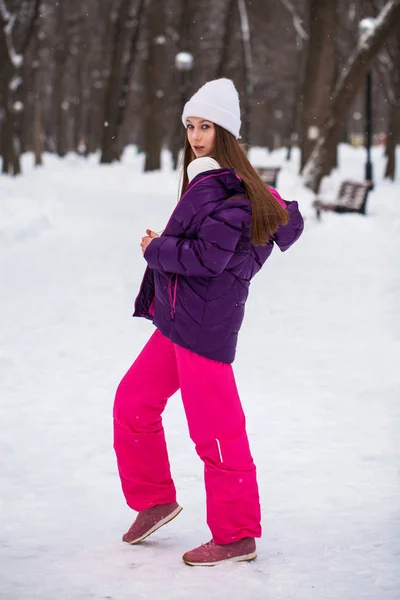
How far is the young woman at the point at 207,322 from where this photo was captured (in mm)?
3242

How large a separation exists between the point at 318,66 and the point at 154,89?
13.3 metres

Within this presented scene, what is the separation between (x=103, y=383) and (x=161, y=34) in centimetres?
2915

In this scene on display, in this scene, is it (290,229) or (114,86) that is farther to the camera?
(114,86)

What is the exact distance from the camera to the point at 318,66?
21.8 metres

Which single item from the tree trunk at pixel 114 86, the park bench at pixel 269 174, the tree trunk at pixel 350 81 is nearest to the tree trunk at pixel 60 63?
the tree trunk at pixel 114 86

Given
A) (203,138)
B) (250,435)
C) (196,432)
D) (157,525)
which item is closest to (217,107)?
(203,138)

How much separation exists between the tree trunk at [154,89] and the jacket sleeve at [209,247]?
3133 centimetres

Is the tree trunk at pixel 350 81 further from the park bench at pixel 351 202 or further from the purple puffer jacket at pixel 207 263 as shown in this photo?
the purple puffer jacket at pixel 207 263

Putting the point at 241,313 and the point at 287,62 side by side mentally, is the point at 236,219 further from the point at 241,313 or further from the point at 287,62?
the point at 287,62

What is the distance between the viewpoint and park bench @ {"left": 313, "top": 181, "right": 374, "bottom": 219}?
17.8m

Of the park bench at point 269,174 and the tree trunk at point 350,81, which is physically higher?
the tree trunk at point 350,81

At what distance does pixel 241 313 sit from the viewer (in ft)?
11.2

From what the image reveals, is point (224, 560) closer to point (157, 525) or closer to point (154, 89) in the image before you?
point (157, 525)

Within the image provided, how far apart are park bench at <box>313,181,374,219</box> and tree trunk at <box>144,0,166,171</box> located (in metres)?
16.2
